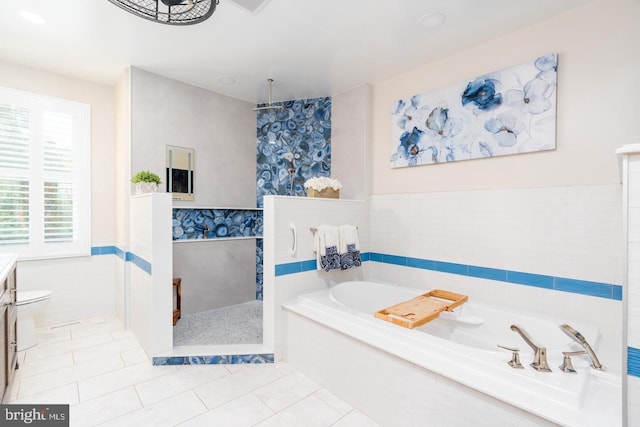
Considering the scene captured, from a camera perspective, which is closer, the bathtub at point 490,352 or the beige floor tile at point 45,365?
the bathtub at point 490,352

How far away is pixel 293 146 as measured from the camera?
12.7ft

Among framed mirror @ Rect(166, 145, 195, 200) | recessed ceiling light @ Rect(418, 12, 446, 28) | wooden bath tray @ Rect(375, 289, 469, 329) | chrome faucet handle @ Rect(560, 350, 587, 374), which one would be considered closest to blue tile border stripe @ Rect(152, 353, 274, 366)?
wooden bath tray @ Rect(375, 289, 469, 329)

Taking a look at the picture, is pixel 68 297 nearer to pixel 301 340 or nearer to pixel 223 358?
pixel 223 358

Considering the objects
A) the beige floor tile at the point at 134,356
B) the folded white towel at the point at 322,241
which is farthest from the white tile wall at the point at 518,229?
the beige floor tile at the point at 134,356

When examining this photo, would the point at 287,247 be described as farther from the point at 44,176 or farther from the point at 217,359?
the point at 44,176

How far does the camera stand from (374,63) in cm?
285

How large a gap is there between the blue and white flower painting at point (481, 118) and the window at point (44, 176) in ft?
11.0

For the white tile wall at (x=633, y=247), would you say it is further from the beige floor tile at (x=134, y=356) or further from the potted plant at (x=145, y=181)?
the potted plant at (x=145, y=181)

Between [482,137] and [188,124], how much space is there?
2970 millimetres

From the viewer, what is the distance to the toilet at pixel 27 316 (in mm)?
2568

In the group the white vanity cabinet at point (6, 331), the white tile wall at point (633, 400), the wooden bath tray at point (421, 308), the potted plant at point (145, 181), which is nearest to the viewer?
the white tile wall at point (633, 400)

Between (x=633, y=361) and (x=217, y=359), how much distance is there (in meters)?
2.41

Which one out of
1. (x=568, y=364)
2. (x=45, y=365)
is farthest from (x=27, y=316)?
(x=568, y=364)

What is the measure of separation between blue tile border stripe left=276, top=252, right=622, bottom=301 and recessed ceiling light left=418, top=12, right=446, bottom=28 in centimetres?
190
